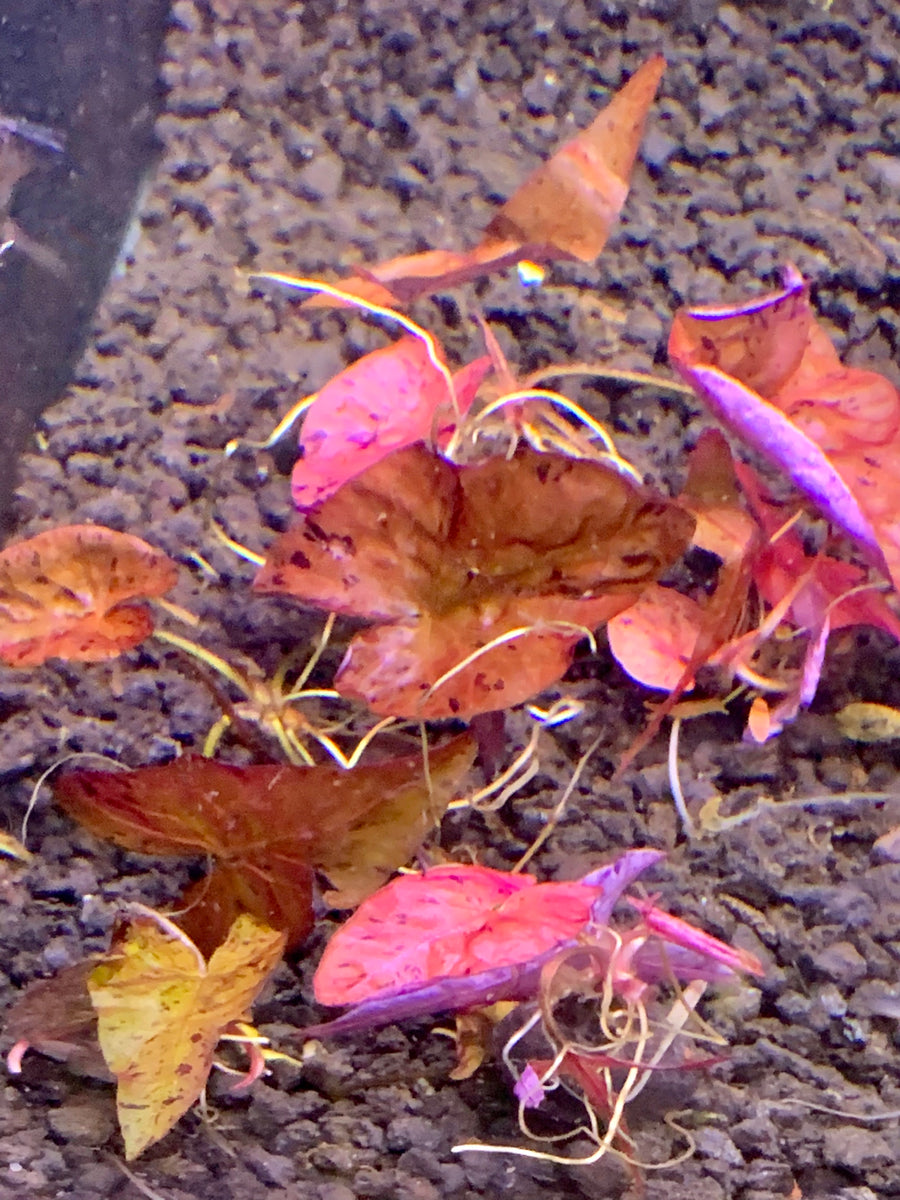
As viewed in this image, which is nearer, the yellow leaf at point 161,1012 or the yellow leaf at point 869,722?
the yellow leaf at point 161,1012

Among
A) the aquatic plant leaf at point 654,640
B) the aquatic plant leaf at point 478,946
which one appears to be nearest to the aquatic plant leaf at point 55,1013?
the aquatic plant leaf at point 478,946

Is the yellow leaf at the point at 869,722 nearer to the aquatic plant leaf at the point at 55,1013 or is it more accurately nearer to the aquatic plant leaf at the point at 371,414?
the aquatic plant leaf at the point at 371,414

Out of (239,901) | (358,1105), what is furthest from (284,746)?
(358,1105)

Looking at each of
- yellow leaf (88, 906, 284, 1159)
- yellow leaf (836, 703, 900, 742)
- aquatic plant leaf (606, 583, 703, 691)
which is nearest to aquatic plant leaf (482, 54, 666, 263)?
aquatic plant leaf (606, 583, 703, 691)

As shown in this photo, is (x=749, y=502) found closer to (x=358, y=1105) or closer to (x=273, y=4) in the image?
(x=358, y=1105)

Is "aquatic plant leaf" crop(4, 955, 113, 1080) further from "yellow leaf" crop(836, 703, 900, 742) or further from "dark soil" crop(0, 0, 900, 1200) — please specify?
"yellow leaf" crop(836, 703, 900, 742)

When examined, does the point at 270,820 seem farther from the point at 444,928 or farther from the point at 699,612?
the point at 699,612
